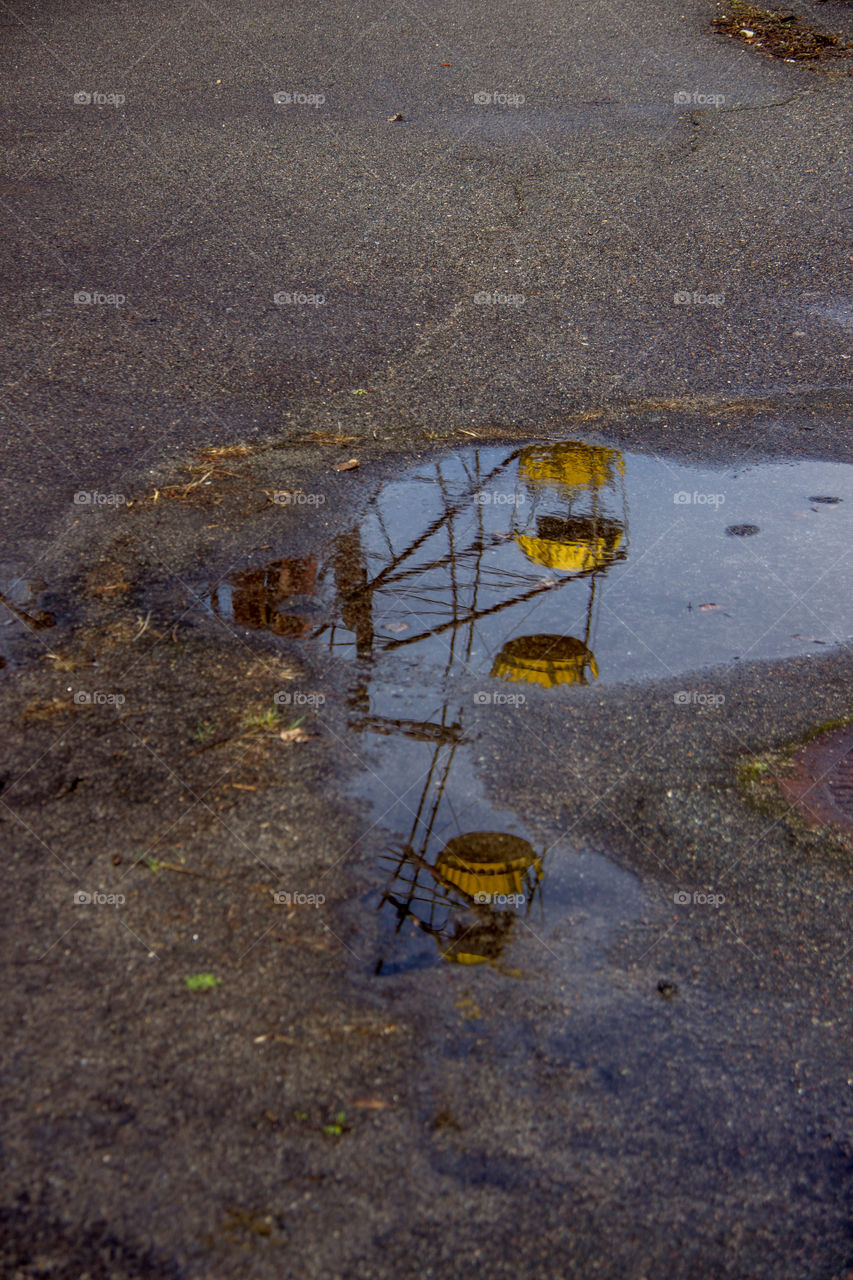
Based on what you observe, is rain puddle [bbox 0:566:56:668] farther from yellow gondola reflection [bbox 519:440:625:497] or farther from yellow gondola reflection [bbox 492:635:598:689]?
yellow gondola reflection [bbox 519:440:625:497]

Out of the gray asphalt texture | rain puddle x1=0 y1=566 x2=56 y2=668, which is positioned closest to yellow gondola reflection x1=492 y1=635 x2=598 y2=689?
the gray asphalt texture

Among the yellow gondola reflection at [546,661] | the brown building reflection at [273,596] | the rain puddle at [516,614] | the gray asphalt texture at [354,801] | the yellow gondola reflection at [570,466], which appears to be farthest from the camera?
the yellow gondola reflection at [570,466]

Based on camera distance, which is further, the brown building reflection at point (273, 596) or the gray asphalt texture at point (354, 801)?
the brown building reflection at point (273, 596)

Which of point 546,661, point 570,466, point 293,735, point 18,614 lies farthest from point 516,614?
point 18,614

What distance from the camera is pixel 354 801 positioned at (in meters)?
3.05

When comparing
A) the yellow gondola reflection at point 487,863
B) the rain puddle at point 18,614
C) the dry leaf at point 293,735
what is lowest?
the yellow gondola reflection at point 487,863

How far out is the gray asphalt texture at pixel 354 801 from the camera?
6.97 feet

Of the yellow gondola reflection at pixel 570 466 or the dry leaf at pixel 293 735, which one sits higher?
the yellow gondola reflection at pixel 570 466

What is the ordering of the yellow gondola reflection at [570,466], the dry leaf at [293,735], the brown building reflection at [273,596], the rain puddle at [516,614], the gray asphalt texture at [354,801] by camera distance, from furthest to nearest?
the yellow gondola reflection at [570,466]
the brown building reflection at [273,596]
the dry leaf at [293,735]
the rain puddle at [516,614]
the gray asphalt texture at [354,801]

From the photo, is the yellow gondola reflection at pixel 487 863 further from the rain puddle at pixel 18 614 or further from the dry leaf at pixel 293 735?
the rain puddle at pixel 18 614

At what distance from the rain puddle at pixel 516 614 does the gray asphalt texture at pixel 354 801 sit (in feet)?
0.29

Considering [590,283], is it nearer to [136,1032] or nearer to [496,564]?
[496,564]

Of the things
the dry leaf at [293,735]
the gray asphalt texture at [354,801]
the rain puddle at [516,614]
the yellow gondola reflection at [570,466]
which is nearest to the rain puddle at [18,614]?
the gray asphalt texture at [354,801]

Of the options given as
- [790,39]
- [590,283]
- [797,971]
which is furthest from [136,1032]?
[790,39]
